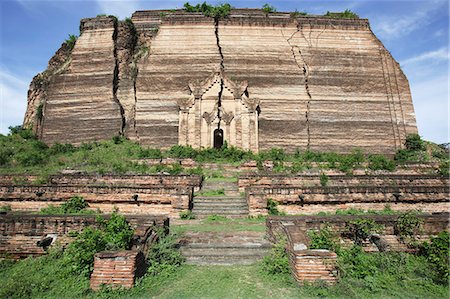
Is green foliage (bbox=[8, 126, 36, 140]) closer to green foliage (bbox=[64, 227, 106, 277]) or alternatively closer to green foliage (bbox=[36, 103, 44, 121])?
green foliage (bbox=[36, 103, 44, 121])

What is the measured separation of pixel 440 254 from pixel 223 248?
3833mm

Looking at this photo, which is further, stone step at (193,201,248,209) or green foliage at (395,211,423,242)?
stone step at (193,201,248,209)

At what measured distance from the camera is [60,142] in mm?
22016

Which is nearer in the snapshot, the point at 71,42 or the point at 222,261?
the point at 222,261

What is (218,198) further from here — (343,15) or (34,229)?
(343,15)

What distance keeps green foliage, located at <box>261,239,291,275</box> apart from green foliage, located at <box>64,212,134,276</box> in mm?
2384

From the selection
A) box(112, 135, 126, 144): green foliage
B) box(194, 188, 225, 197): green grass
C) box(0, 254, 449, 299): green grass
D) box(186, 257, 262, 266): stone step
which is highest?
box(112, 135, 126, 144): green foliage

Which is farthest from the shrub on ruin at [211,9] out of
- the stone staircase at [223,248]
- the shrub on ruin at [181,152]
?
the stone staircase at [223,248]

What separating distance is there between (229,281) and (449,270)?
138 inches

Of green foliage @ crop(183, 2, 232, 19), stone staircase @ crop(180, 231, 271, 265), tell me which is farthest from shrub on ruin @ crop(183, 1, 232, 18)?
stone staircase @ crop(180, 231, 271, 265)

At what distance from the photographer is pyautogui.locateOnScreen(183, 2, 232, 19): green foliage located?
24712 mm

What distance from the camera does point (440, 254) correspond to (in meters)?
5.33

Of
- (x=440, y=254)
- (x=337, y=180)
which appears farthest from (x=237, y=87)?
(x=440, y=254)

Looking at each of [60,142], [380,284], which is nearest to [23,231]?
[380,284]
